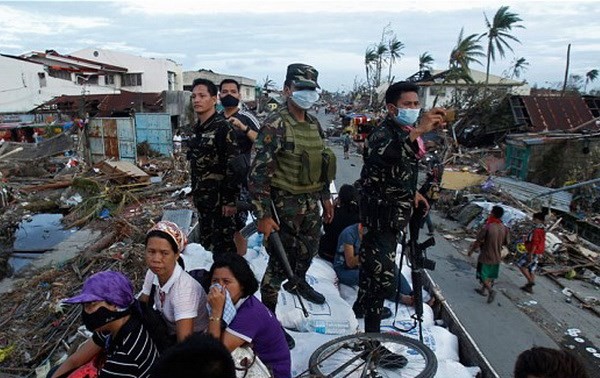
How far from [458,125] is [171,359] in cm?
2314

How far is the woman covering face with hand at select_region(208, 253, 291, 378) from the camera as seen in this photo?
2252 mm

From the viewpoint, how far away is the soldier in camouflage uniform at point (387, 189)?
2951 mm

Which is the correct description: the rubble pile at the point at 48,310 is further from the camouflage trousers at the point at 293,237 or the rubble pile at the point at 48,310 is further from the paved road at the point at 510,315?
the paved road at the point at 510,315

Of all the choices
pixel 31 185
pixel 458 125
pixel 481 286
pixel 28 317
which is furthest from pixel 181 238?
pixel 458 125

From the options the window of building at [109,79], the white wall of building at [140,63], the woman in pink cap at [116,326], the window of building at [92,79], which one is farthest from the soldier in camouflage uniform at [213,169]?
the white wall of building at [140,63]

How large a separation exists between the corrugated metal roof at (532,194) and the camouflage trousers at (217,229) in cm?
983

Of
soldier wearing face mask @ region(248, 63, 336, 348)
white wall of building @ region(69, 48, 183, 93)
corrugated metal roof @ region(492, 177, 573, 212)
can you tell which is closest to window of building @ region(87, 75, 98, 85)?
white wall of building @ region(69, 48, 183, 93)

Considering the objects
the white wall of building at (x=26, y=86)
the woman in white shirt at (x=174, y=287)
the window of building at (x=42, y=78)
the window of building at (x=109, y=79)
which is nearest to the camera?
the woman in white shirt at (x=174, y=287)

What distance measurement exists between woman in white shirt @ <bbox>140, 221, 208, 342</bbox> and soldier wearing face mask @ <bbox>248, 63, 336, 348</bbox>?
2.10 feet

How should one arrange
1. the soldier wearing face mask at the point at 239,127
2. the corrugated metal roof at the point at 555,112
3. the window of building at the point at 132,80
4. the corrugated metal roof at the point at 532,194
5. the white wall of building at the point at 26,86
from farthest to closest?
the window of building at the point at 132,80 < the white wall of building at the point at 26,86 < the corrugated metal roof at the point at 555,112 < the corrugated metal roof at the point at 532,194 < the soldier wearing face mask at the point at 239,127

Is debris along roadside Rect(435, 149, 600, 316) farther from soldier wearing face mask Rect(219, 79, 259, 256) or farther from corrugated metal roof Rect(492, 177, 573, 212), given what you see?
soldier wearing face mask Rect(219, 79, 259, 256)

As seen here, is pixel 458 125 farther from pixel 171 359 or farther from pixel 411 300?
pixel 171 359

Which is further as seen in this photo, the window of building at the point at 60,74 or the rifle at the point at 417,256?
the window of building at the point at 60,74

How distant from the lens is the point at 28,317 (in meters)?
5.00
